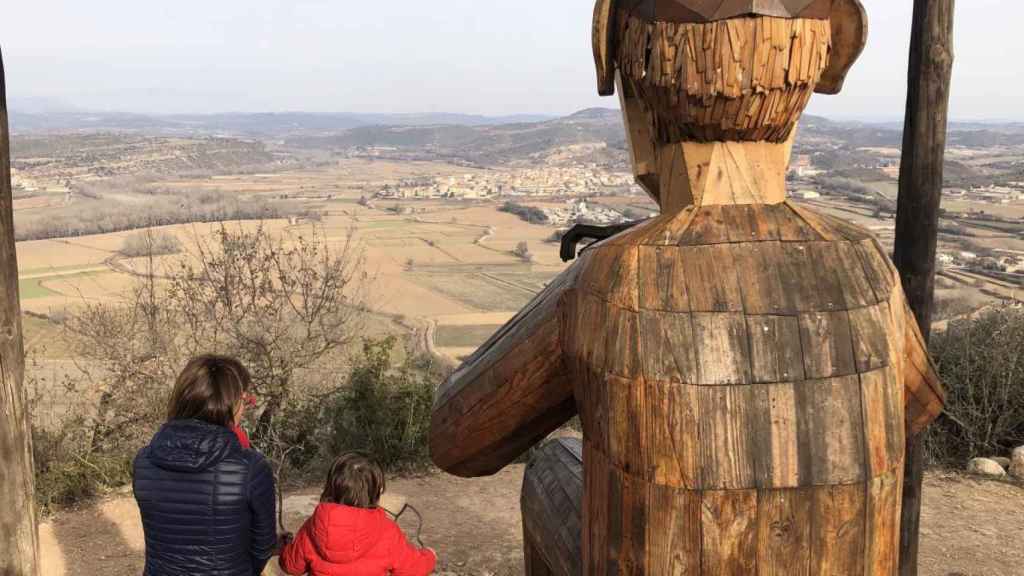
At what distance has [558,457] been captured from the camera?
1.89m

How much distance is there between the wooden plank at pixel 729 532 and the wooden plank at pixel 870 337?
10.8 inches

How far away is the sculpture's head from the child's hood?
1.45 meters

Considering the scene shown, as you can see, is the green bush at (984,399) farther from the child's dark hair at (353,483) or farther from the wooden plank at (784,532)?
the wooden plank at (784,532)

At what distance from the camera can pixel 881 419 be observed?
1177mm

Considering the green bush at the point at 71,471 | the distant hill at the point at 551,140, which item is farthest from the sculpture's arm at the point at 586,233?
the distant hill at the point at 551,140

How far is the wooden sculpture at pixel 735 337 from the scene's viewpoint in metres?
1.12

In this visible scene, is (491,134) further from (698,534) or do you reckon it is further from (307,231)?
(698,534)

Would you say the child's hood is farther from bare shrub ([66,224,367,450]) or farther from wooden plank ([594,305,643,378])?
bare shrub ([66,224,367,450])

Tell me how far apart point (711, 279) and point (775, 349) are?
143 mm

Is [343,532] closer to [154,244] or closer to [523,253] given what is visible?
[154,244]

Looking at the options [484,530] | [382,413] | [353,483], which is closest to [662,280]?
[353,483]

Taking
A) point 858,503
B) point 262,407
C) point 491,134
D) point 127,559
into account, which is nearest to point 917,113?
point 858,503

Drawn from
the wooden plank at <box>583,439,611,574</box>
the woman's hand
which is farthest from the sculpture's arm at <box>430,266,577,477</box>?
the woman's hand

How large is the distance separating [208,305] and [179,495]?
664 centimetres
